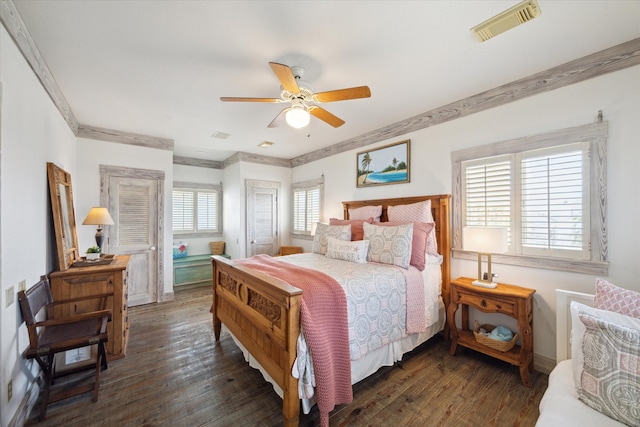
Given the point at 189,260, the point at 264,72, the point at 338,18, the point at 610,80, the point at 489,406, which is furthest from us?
the point at 189,260

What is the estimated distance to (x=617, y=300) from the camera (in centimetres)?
153

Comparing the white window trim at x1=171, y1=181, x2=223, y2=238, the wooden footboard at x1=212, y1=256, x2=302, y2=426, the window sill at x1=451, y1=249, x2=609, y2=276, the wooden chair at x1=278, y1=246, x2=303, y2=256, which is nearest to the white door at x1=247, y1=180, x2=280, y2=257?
the wooden chair at x1=278, y1=246, x2=303, y2=256

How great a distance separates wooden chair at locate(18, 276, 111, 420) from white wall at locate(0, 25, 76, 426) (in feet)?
0.24

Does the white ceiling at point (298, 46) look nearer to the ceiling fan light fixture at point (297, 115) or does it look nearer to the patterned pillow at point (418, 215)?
the ceiling fan light fixture at point (297, 115)

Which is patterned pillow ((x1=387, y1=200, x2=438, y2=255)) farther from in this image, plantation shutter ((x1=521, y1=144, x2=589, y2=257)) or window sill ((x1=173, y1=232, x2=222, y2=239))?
window sill ((x1=173, y1=232, x2=222, y2=239))

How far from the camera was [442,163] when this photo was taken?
321 centimetres

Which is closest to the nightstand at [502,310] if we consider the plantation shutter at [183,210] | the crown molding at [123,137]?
the crown molding at [123,137]

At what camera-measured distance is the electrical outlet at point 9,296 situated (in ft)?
5.44

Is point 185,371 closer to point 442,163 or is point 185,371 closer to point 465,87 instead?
point 442,163

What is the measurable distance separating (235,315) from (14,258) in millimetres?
1642

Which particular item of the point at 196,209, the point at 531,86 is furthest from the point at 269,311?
the point at 196,209

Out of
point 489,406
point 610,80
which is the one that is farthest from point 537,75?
point 489,406

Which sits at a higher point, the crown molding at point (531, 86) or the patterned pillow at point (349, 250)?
the crown molding at point (531, 86)

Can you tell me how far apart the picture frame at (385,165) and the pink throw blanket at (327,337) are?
7.18 ft
